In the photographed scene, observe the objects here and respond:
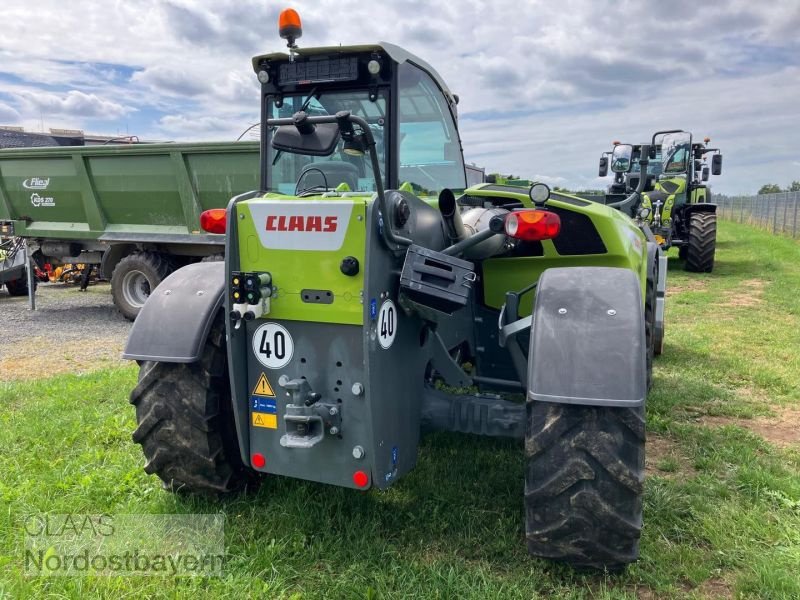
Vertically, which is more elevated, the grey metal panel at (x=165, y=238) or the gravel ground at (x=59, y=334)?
the grey metal panel at (x=165, y=238)

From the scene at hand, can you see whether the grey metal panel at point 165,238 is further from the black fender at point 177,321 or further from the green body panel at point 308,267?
the green body panel at point 308,267

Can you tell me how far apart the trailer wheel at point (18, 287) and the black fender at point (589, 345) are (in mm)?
11996

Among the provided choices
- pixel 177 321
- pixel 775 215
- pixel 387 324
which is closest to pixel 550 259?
pixel 387 324

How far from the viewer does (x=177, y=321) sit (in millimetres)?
3062

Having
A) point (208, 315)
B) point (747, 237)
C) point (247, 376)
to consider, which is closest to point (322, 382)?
point (247, 376)

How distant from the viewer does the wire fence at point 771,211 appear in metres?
21.3

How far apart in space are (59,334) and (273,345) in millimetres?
6754

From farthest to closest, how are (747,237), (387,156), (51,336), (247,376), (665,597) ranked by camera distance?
(747,237), (51,336), (387,156), (247,376), (665,597)

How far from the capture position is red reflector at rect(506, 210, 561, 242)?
8.81ft

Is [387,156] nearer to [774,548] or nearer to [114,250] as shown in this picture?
[774,548]

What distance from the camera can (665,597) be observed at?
263cm

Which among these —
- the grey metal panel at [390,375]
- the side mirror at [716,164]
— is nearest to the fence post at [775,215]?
the side mirror at [716,164]

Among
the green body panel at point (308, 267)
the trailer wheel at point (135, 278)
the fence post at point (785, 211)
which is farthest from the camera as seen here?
the fence post at point (785, 211)

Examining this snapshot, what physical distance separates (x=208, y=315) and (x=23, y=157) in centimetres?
848
